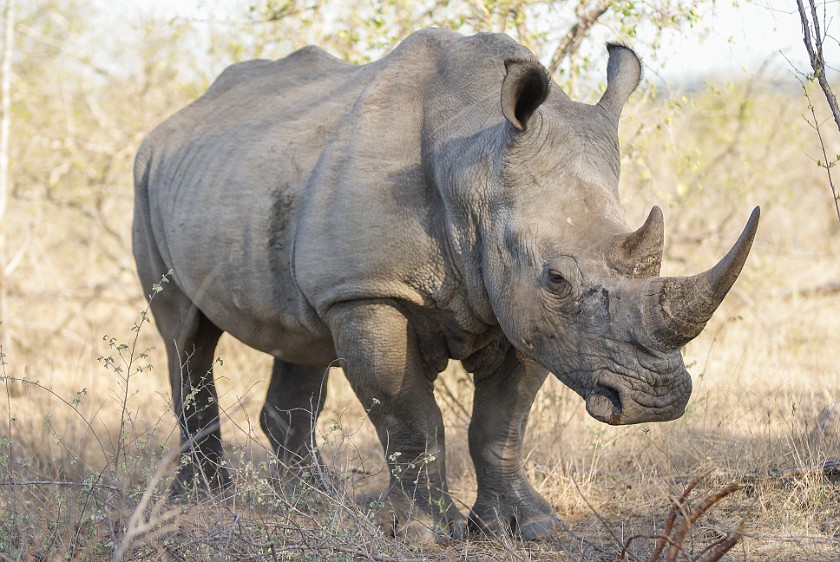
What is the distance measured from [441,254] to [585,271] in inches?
32.8

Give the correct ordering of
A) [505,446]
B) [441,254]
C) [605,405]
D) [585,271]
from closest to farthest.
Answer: [605,405], [585,271], [441,254], [505,446]

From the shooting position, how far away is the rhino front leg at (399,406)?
16.4 ft

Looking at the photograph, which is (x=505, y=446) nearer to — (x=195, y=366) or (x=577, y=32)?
(x=195, y=366)

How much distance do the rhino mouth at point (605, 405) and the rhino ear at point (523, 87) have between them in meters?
1.10

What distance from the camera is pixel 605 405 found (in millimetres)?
4074

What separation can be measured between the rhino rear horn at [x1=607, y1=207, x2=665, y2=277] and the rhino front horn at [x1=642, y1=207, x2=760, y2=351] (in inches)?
6.1

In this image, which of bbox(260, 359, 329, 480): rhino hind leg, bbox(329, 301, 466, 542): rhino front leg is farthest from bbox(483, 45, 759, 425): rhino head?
bbox(260, 359, 329, 480): rhino hind leg

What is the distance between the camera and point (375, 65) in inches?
224

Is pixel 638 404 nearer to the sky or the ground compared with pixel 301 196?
nearer to the ground

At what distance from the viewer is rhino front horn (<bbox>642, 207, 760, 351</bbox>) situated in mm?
3932

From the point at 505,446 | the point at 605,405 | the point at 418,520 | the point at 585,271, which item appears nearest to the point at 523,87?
the point at 585,271

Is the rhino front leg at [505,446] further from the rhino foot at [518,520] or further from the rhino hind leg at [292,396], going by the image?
the rhino hind leg at [292,396]

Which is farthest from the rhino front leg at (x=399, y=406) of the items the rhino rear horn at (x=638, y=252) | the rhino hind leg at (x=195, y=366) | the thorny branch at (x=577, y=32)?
the thorny branch at (x=577, y=32)

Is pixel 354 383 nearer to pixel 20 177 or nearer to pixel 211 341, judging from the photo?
pixel 211 341
